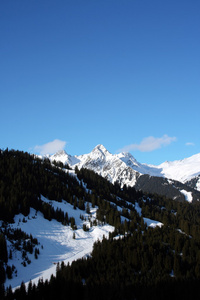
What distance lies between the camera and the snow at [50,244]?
54750mm

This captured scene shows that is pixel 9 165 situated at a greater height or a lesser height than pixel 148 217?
greater

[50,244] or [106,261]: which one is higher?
[50,244]

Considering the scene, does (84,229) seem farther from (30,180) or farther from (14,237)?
(30,180)

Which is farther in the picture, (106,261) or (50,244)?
(50,244)

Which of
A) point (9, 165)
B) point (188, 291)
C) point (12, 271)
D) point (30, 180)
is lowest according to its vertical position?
point (188, 291)

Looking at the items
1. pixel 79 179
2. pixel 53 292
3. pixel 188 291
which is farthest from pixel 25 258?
pixel 79 179

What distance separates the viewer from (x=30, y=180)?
12338 centimetres

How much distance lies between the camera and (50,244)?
74812mm

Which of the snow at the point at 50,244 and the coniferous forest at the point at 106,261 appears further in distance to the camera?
the snow at the point at 50,244

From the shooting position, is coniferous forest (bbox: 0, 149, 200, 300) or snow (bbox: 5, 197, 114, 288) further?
snow (bbox: 5, 197, 114, 288)

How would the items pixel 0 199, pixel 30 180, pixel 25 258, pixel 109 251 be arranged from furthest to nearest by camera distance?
pixel 30 180
pixel 0 199
pixel 109 251
pixel 25 258

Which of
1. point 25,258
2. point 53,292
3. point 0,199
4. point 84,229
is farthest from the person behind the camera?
point 84,229

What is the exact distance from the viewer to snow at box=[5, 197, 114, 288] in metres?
54.8

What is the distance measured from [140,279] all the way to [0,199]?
56.8 meters
